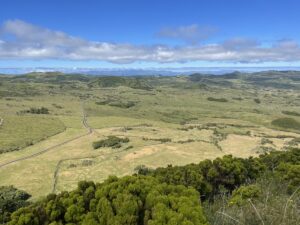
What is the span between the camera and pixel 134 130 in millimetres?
111062

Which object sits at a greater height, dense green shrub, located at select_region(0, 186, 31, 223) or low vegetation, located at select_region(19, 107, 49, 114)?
dense green shrub, located at select_region(0, 186, 31, 223)

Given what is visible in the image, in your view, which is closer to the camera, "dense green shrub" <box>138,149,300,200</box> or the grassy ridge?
"dense green shrub" <box>138,149,300,200</box>

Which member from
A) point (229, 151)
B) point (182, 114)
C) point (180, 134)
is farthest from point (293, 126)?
point (229, 151)

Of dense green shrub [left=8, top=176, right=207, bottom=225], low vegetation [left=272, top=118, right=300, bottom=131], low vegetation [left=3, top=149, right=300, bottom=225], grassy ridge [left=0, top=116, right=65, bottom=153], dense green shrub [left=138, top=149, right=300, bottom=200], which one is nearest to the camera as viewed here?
low vegetation [left=3, top=149, right=300, bottom=225]

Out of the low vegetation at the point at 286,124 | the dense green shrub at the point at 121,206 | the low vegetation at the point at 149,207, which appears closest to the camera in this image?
the low vegetation at the point at 149,207

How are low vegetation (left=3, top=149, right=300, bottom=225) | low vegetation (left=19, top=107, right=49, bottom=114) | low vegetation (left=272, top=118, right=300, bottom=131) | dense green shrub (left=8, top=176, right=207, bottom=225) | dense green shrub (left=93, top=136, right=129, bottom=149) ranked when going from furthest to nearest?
1. low vegetation (left=19, top=107, right=49, bottom=114)
2. low vegetation (left=272, top=118, right=300, bottom=131)
3. dense green shrub (left=93, top=136, right=129, bottom=149)
4. dense green shrub (left=8, top=176, right=207, bottom=225)
5. low vegetation (left=3, top=149, right=300, bottom=225)

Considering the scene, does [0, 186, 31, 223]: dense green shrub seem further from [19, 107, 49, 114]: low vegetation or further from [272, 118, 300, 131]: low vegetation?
[272, 118, 300, 131]: low vegetation

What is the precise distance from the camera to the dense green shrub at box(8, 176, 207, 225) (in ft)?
71.9

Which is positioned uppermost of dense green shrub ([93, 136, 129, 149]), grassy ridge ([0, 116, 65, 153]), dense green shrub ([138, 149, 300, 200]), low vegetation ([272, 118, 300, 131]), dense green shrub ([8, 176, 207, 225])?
dense green shrub ([8, 176, 207, 225])

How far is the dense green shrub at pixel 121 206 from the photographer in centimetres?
2191

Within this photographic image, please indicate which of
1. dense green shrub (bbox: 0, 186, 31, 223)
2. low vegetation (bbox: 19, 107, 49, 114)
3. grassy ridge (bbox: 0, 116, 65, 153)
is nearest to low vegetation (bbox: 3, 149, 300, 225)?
dense green shrub (bbox: 0, 186, 31, 223)

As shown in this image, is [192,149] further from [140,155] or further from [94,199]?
[94,199]

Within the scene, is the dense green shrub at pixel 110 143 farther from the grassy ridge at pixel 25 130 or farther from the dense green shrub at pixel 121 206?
the dense green shrub at pixel 121 206

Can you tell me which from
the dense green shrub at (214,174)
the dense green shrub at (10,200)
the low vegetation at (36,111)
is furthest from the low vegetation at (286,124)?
the dense green shrub at (10,200)
